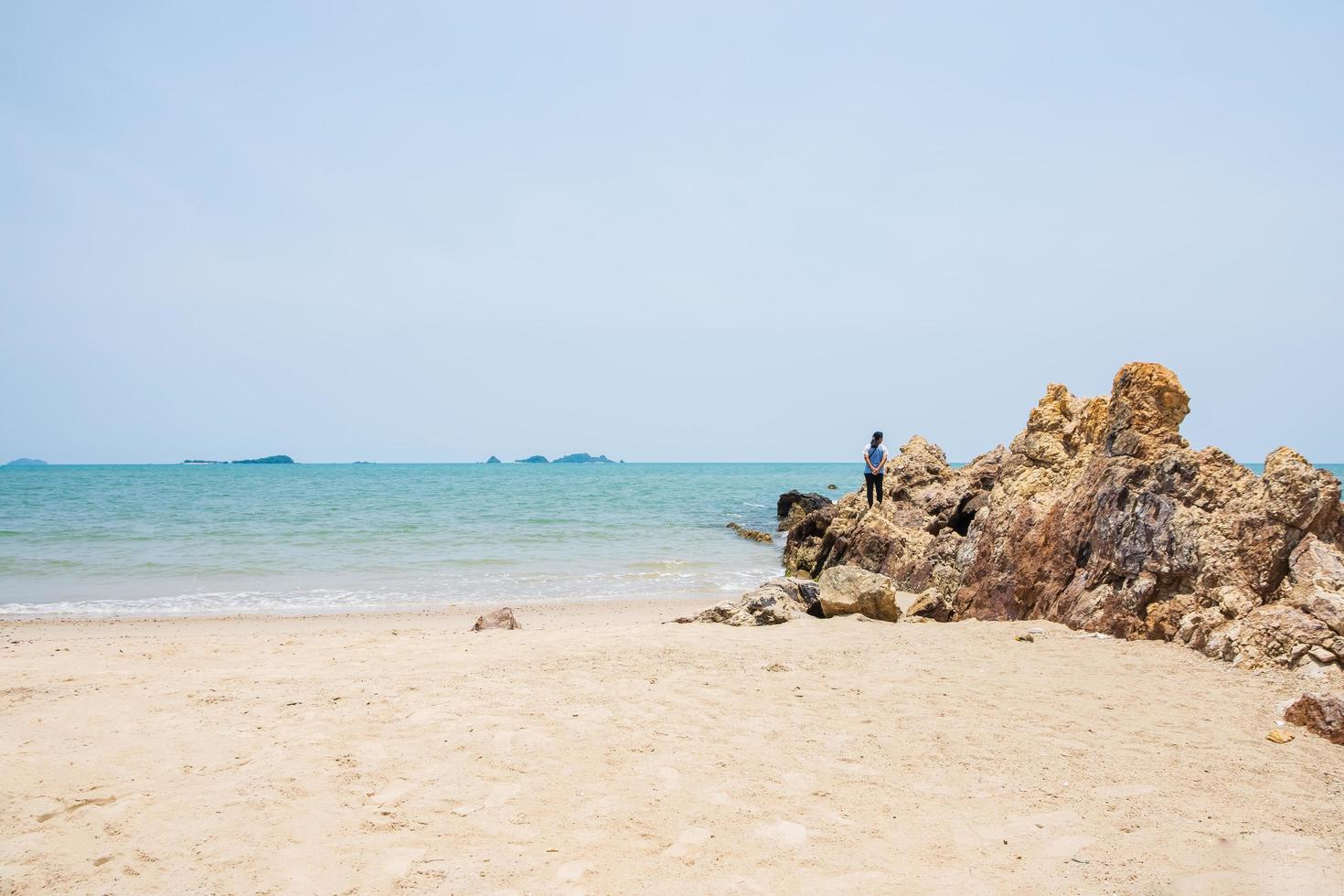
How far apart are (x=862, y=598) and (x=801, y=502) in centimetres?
1705

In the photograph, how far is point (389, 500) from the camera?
41.0m

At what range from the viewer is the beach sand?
3.48 meters

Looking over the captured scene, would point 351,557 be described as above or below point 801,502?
→ below

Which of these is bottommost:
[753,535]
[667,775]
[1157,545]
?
[753,535]

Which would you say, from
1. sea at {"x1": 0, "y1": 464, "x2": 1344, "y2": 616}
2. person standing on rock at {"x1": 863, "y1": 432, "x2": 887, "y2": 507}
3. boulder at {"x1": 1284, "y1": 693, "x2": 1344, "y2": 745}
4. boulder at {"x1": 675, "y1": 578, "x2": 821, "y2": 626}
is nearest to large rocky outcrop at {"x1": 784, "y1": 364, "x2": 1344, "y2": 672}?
boulder at {"x1": 1284, "y1": 693, "x2": 1344, "y2": 745}

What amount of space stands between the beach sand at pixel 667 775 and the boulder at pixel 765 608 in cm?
183

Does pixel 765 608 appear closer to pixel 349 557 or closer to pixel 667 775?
pixel 667 775

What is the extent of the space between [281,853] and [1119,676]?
6125 millimetres

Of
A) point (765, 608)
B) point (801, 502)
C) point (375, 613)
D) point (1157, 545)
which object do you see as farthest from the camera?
point (801, 502)

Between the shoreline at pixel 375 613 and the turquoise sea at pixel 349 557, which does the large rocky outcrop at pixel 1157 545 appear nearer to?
the shoreline at pixel 375 613

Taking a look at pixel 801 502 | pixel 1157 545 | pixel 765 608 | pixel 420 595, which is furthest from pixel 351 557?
pixel 1157 545

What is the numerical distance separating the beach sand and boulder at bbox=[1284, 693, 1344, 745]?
0.62 ft

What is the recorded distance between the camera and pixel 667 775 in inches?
176

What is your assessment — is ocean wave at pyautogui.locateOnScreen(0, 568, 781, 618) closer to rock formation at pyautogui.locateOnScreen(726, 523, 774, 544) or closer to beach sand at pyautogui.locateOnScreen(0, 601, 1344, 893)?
beach sand at pyautogui.locateOnScreen(0, 601, 1344, 893)
